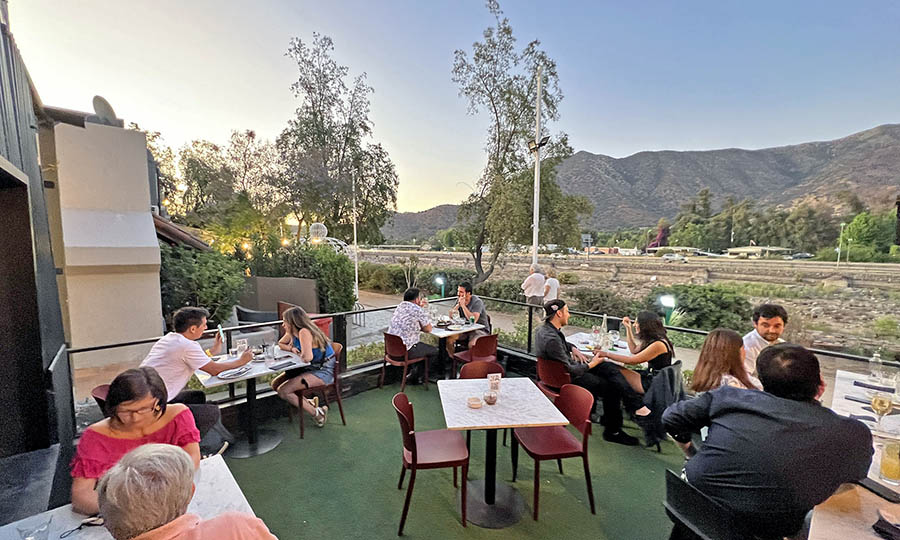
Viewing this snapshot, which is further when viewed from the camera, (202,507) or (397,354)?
(397,354)

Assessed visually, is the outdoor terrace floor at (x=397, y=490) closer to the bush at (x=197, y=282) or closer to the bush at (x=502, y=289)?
the bush at (x=197, y=282)

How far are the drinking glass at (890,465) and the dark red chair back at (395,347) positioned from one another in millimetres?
4383

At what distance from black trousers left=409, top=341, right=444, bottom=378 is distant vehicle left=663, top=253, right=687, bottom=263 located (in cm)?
1308

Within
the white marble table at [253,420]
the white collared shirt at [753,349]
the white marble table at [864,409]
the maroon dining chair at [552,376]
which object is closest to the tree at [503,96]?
the maroon dining chair at [552,376]

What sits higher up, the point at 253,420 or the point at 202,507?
the point at 202,507

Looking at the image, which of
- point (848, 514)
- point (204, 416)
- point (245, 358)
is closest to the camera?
point (848, 514)

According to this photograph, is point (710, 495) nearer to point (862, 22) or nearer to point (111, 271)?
point (111, 271)

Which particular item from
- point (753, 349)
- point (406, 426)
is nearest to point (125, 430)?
point (406, 426)

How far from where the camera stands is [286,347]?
423 centimetres

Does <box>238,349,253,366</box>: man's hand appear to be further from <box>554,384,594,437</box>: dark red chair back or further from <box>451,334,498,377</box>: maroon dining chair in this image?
<box>554,384,594,437</box>: dark red chair back

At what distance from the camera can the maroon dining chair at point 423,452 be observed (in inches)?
102

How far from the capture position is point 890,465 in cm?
174

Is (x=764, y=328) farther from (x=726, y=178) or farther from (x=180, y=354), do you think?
(x=726, y=178)

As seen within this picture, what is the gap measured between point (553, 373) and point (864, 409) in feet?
7.75
